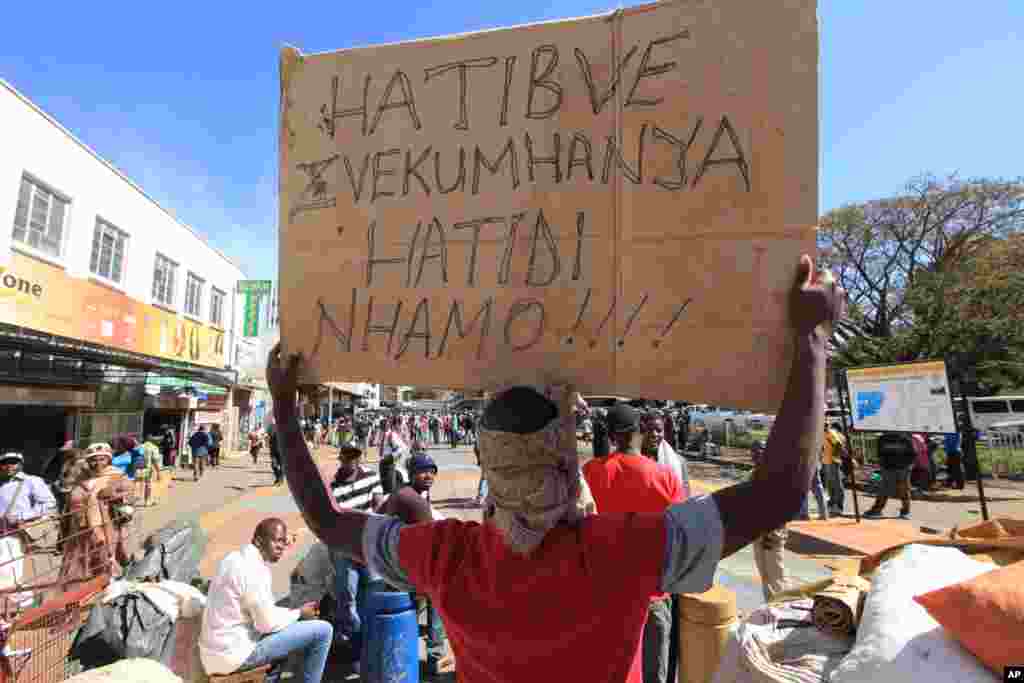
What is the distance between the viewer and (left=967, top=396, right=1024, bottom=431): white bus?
18.4 m

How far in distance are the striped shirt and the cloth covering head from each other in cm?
521

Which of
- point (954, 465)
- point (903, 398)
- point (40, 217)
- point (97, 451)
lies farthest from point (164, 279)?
point (954, 465)

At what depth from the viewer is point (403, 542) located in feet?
4.75

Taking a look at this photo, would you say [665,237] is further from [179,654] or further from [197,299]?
[197,299]

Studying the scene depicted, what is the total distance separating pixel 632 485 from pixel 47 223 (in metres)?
15.0

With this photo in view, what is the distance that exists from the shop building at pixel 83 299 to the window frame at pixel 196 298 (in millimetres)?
78

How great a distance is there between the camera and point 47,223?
12805mm

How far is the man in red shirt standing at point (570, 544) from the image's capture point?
122 cm

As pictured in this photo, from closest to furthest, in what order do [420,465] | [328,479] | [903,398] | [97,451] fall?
[420,465]
[97,451]
[328,479]
[903,398]

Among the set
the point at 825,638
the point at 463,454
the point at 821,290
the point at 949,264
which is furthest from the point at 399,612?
the point at 949,264

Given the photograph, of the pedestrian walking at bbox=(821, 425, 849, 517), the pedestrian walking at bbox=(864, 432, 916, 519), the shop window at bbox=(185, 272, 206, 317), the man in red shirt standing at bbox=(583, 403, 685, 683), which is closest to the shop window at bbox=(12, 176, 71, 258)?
the shop window at bbox=(185, 272, 206, 317)

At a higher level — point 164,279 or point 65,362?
point 164,279

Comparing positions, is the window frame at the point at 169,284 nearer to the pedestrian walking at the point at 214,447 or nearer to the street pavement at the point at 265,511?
the pedestrian walking at the point at 214,447

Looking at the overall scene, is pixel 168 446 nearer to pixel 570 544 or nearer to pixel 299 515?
pixel 299 515
